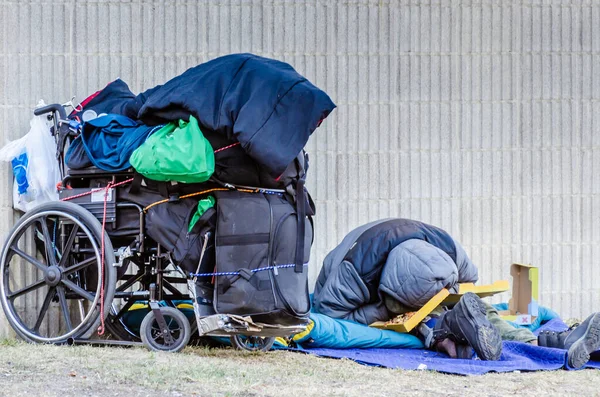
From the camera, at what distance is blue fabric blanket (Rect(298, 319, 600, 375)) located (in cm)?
594

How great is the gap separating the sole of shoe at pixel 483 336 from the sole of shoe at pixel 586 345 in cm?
39

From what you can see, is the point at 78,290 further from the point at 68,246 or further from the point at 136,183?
the point at 136,183

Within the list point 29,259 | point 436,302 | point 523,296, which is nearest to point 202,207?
point 29,259

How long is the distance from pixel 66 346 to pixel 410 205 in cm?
247

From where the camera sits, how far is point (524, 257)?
24.6 ft

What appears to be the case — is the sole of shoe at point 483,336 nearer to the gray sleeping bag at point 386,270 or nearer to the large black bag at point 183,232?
the gray sleeping bag at point 386,270

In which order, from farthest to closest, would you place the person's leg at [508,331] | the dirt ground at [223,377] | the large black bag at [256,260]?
the person's leg at [508,331] → the large black bag at [256,260] → the dirt ground at [223,377]

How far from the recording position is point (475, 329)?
19.9ft

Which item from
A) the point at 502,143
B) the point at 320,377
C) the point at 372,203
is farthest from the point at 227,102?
the point at 502,143

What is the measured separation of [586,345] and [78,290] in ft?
8.85

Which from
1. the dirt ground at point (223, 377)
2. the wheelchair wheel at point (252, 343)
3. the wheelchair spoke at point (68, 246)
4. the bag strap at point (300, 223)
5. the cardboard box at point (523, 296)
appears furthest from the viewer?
the cardboard box at point (523, 296)

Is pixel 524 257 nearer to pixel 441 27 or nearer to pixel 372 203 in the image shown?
pixel 372 203

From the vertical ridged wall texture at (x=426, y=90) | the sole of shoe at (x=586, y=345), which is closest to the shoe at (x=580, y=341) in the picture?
the sole of shoe at (x=586, y=345)

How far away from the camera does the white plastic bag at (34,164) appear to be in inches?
245
